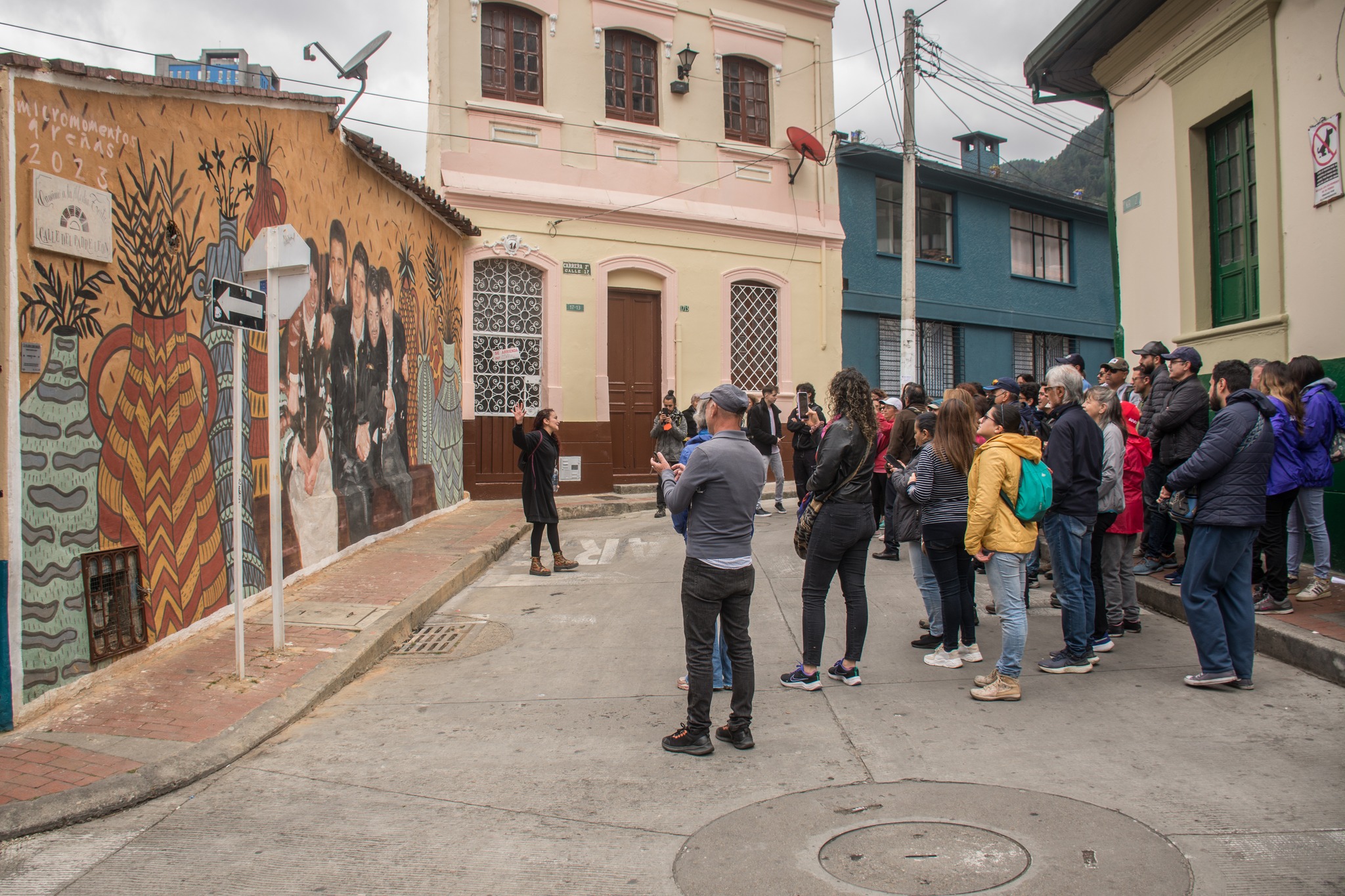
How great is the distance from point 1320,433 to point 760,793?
5.21 metres

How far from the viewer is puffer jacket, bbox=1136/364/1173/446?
7809 millimetres

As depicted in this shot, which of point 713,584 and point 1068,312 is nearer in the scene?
point 713,584

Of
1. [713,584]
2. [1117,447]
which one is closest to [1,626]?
[713,584]

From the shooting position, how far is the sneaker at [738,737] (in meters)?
4.59

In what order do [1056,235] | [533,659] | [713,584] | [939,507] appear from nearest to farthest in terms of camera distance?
[713,584] → [939,507] → [533,659] → [1056,235]

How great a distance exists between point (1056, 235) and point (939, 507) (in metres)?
19.8

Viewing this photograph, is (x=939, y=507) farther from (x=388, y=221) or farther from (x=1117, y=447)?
(x=388, y=221)

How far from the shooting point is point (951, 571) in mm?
5852

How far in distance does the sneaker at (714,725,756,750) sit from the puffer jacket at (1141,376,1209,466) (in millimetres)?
4337

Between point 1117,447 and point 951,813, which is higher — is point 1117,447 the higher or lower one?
the higher one

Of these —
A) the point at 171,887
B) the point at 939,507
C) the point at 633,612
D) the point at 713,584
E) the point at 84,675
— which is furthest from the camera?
the point at 633,612

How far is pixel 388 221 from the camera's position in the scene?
1114cm

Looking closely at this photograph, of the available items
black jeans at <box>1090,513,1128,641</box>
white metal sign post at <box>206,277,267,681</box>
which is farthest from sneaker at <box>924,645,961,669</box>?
white metal sign post at <box>206,277,267,681</box>

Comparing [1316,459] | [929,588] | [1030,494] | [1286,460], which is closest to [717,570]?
[1030,494]
